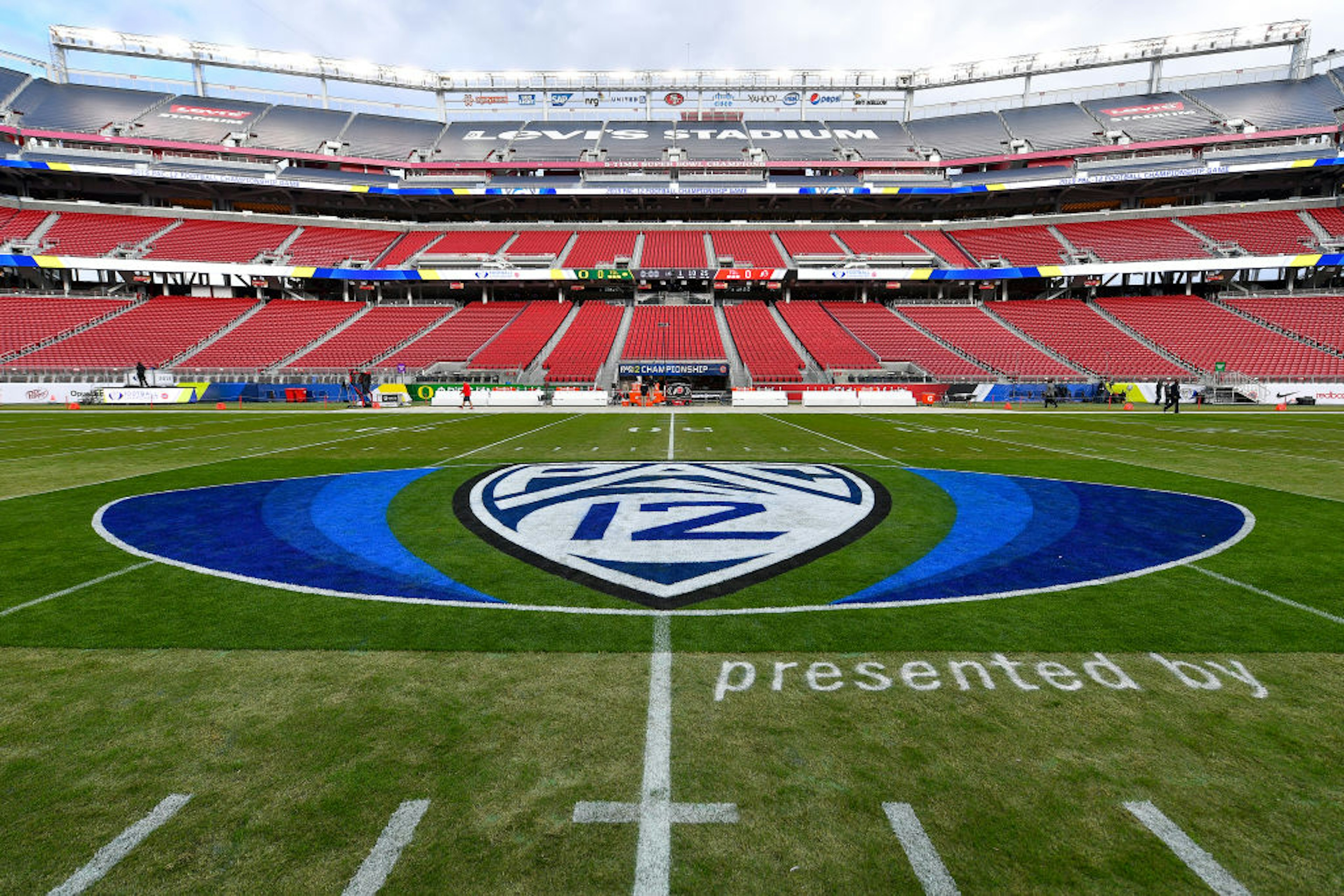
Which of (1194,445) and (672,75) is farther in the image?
(672,75)

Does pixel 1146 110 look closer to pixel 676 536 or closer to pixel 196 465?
pixel 676 536

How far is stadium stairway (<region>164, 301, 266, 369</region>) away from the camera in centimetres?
4097

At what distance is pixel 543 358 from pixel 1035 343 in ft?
127

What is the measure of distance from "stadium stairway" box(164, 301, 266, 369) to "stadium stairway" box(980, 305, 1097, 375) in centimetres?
6307

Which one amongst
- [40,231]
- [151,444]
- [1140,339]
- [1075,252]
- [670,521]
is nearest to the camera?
[670,521]

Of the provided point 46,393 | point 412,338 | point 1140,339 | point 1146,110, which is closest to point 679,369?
point 412,338

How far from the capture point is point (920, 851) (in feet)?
8.21

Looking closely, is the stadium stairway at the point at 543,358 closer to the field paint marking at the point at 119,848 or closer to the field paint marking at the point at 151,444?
the field paint marking at the point at 151,444

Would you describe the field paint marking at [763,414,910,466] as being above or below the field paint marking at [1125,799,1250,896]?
above

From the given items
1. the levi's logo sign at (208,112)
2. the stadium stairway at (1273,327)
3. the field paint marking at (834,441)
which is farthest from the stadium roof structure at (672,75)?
the field paint marking at (834,441)

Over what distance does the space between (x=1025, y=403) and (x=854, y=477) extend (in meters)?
32.0

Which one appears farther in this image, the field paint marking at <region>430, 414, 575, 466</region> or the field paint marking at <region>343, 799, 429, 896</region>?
the field paint marking at <region>430, 414, 575, 466</region>

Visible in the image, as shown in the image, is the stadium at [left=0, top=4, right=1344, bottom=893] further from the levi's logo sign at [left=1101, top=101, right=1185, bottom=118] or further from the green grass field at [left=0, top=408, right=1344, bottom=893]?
the levi's logo sign at [left=1101, top=101, right=1185, bottom=118]

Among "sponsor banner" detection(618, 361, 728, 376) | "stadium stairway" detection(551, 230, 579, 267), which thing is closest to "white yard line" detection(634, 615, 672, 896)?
"sponsor banner" detection(618, 361, 728, 376)
